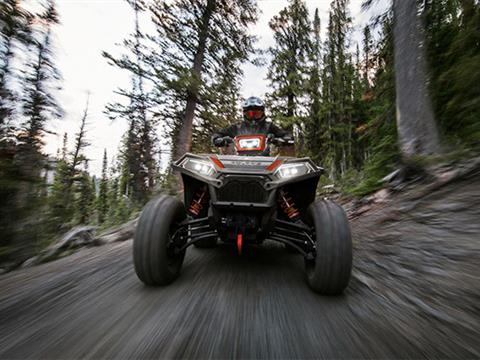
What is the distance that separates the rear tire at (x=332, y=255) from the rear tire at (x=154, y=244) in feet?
4.39

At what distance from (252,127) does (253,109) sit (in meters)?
0.30

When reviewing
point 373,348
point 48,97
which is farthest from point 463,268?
point 48,97

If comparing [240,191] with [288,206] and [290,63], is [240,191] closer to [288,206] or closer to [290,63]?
[288,206]

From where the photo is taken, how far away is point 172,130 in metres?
12.1

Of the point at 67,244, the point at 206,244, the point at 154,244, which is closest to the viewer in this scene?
the point at 154,244

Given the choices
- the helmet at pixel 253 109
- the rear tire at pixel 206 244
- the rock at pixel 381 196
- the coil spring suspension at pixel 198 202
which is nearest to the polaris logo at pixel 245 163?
the coil spring suspension at pixel 198 202

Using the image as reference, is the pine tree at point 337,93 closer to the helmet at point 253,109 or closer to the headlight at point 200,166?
the helmet at point 253,109

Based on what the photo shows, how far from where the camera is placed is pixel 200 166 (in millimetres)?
2545

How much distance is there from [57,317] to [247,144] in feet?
9.08

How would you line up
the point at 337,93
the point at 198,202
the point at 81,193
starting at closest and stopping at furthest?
1. the point at 198,202
2. the point at 81,193
3. the point at 337,93

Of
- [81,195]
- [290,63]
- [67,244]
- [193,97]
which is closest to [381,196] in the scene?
[67,244]

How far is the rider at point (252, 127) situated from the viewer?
13.2ft

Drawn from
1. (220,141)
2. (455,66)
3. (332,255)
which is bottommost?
(332,255)

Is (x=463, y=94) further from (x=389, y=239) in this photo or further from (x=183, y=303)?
(x=183, y=303)
